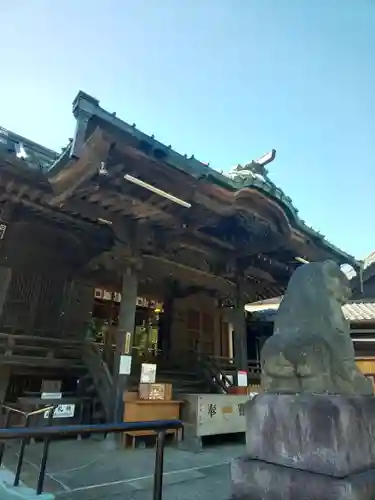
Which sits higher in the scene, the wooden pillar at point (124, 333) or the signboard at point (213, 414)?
the wooden pillar at point (124, 333)

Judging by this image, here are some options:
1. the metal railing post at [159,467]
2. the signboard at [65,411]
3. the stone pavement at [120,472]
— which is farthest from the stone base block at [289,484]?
the signboard at [65,411]

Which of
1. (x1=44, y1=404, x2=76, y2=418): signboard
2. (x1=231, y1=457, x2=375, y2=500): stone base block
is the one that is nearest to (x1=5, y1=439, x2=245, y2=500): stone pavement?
(x1=44, y1=404, x2=76, y2=418): signboard

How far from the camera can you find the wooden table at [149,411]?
647 centimetres

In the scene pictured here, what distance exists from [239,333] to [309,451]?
781 cm

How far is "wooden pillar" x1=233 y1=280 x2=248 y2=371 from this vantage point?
10.0m

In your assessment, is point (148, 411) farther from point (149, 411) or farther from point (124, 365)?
point (124, 365)

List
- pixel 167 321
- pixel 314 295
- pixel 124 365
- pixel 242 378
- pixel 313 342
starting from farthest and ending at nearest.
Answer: pixel 167 321 → pixel 242 378 → pixel 124 365 → pixel 314 295 → pixel 313 342

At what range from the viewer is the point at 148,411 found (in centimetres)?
665

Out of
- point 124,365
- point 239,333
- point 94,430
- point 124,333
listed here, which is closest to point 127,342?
point 124,333

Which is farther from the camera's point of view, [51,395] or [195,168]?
[51,395]

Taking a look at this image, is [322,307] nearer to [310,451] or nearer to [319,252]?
[310,451]

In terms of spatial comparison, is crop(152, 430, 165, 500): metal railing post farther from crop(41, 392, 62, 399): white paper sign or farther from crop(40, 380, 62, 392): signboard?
crop(40, 380, 62, 392): signboard

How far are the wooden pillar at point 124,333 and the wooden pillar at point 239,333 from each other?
4001 millimetres

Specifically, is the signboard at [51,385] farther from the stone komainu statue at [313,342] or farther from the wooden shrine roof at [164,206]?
the stone komainu statue at [313,342]
